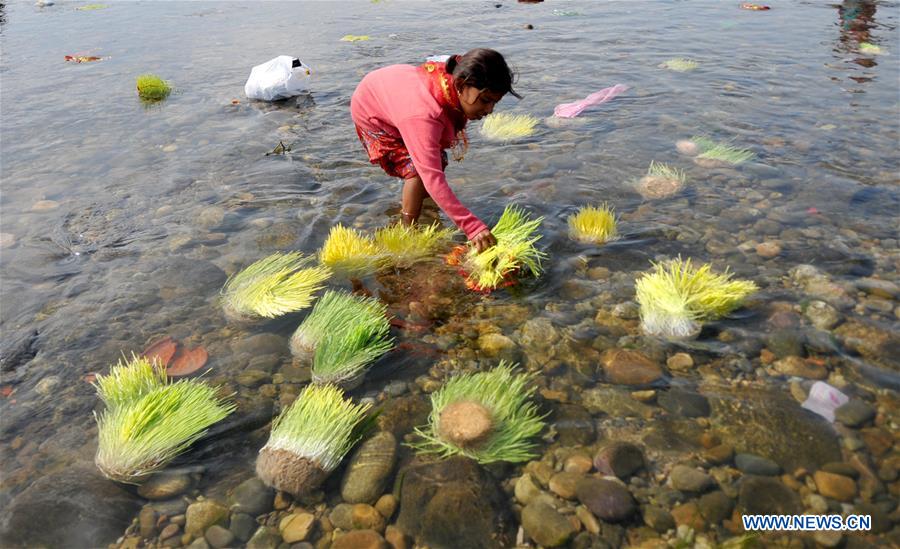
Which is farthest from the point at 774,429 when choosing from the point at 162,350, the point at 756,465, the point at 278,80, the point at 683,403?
the point at 278,80

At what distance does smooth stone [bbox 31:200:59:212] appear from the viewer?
504 centimetres

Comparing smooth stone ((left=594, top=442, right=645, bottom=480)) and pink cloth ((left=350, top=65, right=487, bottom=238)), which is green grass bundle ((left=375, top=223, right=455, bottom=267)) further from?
smooth stone ((left=594, top=442, right=645, bottom=480))

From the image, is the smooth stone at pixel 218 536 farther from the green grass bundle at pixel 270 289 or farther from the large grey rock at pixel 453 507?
the green grass bundle at pixel 270 289

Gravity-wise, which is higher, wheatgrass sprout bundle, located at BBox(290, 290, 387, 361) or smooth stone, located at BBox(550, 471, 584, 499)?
wheatgrass sprout bundle, located at BBox(290, 290, 387, 361)

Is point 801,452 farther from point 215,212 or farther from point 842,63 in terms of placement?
point 842,63

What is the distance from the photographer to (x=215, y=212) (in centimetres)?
491

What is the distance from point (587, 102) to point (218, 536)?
6263 mm

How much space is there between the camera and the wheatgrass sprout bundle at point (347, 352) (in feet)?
9.78

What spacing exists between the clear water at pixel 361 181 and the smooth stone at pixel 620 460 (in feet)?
3.05

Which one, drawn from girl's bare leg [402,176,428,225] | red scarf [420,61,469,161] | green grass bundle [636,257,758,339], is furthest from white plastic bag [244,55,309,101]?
green grass bundle [636,257,758,339]

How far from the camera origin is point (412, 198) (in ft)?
14.9

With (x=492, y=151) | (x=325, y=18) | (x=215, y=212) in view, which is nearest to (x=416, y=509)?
(x=215, y=212)

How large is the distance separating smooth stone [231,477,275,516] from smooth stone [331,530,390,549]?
36cm

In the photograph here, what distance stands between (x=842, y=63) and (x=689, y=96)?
8.87ft
